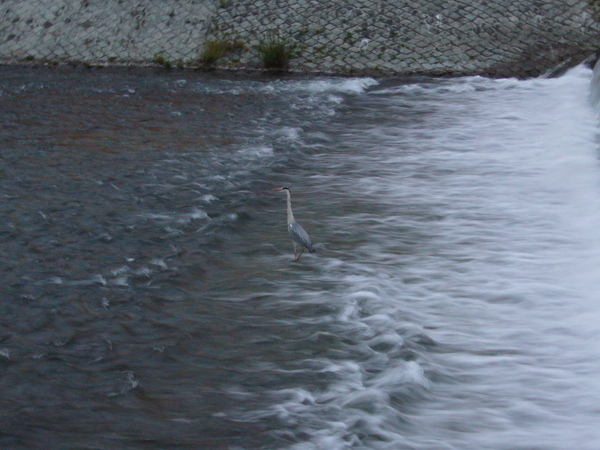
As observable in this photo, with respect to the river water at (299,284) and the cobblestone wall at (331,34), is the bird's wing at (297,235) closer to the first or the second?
the river water at (299,284)

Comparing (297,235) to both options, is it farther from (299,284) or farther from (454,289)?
(454,289)

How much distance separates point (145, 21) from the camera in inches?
939

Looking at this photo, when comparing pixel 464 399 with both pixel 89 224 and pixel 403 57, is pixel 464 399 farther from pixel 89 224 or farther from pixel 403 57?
pixel 403 57

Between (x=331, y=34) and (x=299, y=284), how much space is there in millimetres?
15136

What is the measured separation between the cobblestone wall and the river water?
5543 millimetres

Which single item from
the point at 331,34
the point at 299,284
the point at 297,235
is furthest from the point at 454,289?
the point at 331,34

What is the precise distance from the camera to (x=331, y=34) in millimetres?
22375

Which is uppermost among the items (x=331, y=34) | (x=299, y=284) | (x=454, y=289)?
(x=331, y=34)

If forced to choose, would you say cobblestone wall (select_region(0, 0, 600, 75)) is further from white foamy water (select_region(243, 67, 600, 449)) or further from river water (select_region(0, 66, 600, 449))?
white foamy water (select_region(243, 67, 600, 449))

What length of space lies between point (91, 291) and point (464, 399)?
403cm

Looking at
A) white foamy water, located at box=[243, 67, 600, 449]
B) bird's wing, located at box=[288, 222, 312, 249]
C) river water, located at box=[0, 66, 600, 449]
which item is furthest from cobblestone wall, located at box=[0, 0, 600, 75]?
bird's wing, located at box=[288, 222, 312, 249]

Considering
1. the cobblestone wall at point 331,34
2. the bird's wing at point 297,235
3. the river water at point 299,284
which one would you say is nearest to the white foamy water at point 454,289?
the river water at point 299,284

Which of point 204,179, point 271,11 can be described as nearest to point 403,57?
point 271,11

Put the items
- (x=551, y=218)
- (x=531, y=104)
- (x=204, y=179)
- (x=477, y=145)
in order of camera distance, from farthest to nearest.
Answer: (x=531, y=104) → (x=477, y=145) → (x=204, y=179) → (x=551, y=218)
